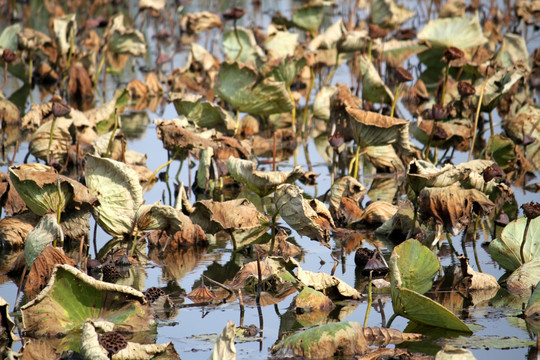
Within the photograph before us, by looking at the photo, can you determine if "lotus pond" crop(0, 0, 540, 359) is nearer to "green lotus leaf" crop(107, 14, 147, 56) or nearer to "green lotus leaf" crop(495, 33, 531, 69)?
"green lotus leaf" crop(495, 33, 531, 69)

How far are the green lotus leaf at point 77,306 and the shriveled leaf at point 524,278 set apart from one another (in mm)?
1107

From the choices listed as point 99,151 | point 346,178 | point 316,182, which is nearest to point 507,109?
point 316,182

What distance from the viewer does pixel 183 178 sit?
4.28 m

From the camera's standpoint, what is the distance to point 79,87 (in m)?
5.99

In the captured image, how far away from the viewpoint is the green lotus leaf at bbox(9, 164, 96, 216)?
279 centimetres

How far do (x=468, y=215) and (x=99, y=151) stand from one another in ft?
6.30

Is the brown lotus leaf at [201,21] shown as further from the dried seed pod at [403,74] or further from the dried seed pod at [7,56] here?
the dried seed pod at [403,74]

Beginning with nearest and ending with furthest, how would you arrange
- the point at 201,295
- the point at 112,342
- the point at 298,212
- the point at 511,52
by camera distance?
1. the point at 112,342
2. the point at 201,295
3. the point at 298,212
4. the point at 511,52

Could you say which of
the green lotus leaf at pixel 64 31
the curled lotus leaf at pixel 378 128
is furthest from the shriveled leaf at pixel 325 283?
the green lotus leaf at pixel 64 31

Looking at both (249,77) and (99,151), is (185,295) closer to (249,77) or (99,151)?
(99,151)

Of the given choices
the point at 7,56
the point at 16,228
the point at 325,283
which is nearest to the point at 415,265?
the point at 325,283

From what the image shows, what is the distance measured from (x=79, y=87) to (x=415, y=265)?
4.16 metres

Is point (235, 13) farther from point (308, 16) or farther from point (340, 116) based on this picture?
point (340, 116)

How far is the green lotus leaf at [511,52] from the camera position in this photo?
5402 mm
